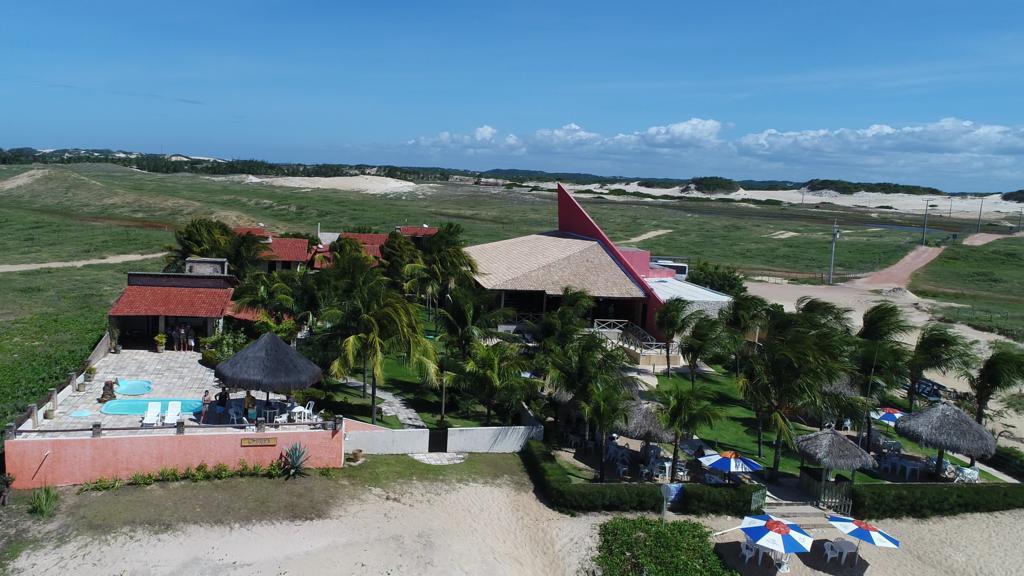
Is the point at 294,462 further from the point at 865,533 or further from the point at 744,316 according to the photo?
the point at 744,316

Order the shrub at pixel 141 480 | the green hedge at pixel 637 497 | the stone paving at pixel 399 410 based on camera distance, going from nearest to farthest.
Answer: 1. the shrub at pixel 141 480
2. the green hedge at pixel 637 497
3. the stone paving at pixel 399 410

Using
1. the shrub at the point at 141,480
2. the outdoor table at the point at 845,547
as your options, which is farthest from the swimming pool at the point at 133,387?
the outdoor table at the point at 845,547

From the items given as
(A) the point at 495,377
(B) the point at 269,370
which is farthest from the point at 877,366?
(B) the point at 269,370

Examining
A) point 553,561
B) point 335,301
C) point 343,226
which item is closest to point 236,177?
point 343,226

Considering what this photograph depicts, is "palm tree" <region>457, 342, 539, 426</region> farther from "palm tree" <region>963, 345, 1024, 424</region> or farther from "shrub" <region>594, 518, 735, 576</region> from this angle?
"palm tree" <region>963, 345, 1024, 424</region>

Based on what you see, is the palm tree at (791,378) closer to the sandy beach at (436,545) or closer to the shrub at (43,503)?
the sandy beach at (436,545)

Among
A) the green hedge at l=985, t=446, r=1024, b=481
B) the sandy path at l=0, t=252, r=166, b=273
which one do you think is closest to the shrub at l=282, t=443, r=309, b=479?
the green hedge at l=985, t=446, r=1024, b=481
